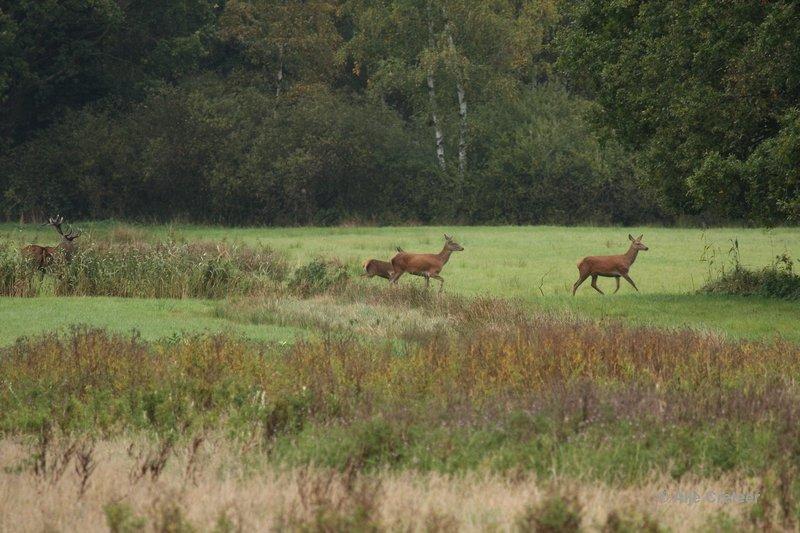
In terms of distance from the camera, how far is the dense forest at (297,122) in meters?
55.4

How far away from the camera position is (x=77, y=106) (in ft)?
194

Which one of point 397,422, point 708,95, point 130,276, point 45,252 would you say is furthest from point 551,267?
point 397,422

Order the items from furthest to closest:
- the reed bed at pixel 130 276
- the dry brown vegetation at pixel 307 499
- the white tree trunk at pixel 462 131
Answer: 1. the white tree trunk at pixel 462 131
2. the reed bed at pixel 130 276
3. the dry brown vegetation at pixel 307 499

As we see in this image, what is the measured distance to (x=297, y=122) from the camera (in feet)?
187

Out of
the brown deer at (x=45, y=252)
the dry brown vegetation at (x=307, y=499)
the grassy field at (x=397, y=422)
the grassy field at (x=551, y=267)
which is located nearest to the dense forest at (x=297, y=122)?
the grassy field at (x=551, y=267)

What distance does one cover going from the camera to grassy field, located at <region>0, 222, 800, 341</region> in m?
19.4

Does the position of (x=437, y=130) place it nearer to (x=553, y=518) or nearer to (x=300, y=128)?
(x=300, y=128)

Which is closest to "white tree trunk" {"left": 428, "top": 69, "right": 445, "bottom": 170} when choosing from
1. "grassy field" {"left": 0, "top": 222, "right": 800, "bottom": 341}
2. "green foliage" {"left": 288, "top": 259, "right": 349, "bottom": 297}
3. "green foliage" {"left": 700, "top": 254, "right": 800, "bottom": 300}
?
"grassy field" {"left": 0, "top": 222, "right": 800, "bottom": 341}

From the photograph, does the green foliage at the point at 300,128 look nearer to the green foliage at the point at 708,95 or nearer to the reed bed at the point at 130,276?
the green foliage at the point at 708,95

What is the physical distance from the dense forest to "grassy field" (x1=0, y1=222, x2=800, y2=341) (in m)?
5.50

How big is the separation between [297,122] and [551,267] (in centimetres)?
2698

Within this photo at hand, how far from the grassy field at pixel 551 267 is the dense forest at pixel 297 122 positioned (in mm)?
5504

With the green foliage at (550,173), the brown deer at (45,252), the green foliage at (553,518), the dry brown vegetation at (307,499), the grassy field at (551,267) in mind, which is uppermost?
the green foliage at (550,173)

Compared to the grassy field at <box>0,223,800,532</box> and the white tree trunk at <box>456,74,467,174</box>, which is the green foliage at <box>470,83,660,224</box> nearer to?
the white tree trunk at <box>456,74,467,174</box>
